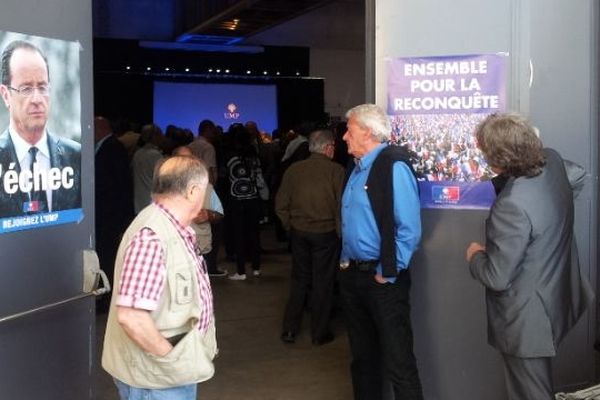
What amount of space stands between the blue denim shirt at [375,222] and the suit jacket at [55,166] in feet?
4.06

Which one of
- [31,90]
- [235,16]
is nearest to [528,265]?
[31,90]

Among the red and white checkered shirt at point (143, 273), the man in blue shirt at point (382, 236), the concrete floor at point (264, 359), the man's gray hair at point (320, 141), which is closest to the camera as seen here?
the red and white checkered shirt at point (143, 273)

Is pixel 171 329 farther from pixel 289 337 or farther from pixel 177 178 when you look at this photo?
pixel 289 337

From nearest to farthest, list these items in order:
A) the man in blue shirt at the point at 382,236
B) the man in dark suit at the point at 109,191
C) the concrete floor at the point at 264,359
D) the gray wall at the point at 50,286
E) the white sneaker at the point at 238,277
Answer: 1. the gray wall at the point at 50,286
2. the man in blue shirt at the point at 382,236
3. the concrete floor at the point at 264,359
4. the man in dark suit at the point at 109,191
5. the white sneaker at the point at 238,277

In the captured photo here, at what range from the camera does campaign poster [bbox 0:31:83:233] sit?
2863mm

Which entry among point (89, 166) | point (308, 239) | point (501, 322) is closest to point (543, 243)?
point (501, 322)

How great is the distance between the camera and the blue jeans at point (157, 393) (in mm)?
2600

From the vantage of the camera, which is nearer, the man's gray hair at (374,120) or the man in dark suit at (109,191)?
the man's gray hair at (374,120)

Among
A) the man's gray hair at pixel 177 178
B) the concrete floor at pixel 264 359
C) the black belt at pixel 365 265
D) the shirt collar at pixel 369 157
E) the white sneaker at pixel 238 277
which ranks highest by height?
the shirt collar at pixel 369 157

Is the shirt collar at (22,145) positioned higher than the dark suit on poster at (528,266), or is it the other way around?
the shirt collar at (22,145)

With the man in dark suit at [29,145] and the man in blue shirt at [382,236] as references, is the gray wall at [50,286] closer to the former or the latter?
the man in dark suit at [29,145]

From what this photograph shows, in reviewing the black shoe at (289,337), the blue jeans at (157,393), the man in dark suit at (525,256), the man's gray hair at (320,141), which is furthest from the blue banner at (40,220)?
the black shoe at (289,337)

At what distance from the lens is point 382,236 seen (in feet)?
12.1

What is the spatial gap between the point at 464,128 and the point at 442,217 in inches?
17.5
